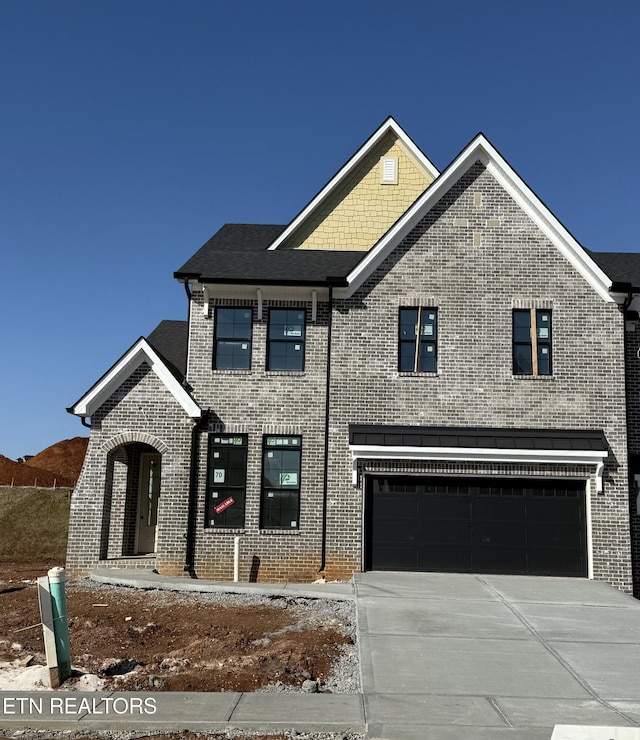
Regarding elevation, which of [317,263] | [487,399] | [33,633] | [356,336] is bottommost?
[33,633]

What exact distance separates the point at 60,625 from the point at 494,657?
17.6ft

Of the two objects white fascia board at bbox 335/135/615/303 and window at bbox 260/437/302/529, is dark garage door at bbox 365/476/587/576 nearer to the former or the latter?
window at bbox 260/437/302/529

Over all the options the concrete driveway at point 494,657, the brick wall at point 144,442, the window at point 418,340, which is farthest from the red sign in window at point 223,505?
the window at point 418,340

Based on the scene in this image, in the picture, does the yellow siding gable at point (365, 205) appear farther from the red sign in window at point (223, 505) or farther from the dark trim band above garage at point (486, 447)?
the red sign in window at point (223, 505)

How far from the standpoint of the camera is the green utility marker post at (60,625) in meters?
7.98

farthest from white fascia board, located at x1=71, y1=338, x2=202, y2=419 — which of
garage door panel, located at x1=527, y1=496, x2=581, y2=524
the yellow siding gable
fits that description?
garage door panel, located at x1=527, y1=496, x2=581, y2=524

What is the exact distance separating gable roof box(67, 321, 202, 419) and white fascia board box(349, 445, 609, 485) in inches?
150

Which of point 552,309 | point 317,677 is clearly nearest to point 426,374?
point 552,309

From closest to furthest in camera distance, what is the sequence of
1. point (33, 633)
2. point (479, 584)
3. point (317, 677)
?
1. point (317, 677)
2. point (33, 633)
3. point (479, 584)

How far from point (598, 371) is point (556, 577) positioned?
4.60m

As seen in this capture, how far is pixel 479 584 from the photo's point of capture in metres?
14.5

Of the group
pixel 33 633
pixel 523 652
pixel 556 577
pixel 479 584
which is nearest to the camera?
pixel 523 652

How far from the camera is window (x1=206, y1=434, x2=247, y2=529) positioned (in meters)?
16.1

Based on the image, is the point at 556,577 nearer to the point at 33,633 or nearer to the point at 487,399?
the point at 487,399
